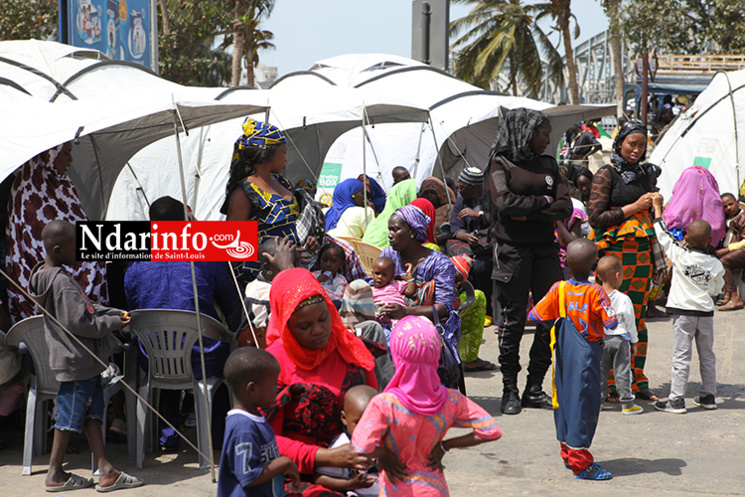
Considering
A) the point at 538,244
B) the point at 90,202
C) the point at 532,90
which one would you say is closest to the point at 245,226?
the point at 538,244

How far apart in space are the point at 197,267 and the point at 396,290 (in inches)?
49.3

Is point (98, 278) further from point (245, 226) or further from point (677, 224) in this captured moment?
point (677, 224)

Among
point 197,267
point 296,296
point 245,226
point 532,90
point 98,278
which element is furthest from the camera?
point 532,90

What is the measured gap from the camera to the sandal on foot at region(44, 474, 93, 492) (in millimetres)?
4281

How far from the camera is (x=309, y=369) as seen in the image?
306 cm

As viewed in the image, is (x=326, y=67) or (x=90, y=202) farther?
(x=326, y=67)

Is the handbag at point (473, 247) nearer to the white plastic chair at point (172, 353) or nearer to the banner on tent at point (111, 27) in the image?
the white plastic chair at point (172, 353)

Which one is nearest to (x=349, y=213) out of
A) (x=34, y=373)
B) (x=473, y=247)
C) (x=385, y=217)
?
(x=385, y=217)

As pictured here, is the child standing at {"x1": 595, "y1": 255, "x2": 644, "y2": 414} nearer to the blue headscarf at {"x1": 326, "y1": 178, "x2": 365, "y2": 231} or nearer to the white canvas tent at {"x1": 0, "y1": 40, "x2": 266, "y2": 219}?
the white canvas tent at {"x1": 0, "y1": 40, "x2": 266, "y2": 219}

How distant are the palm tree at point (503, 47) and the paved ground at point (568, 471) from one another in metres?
26.5

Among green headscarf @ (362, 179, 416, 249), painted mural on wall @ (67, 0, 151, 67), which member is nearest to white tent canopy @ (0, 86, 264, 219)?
green headscarf @ (362, 179, 416, 249)

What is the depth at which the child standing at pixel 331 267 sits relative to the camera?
5141 millimetres

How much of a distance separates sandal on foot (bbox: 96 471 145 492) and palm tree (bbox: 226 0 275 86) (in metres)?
24.1

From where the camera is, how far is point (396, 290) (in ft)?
16.5
